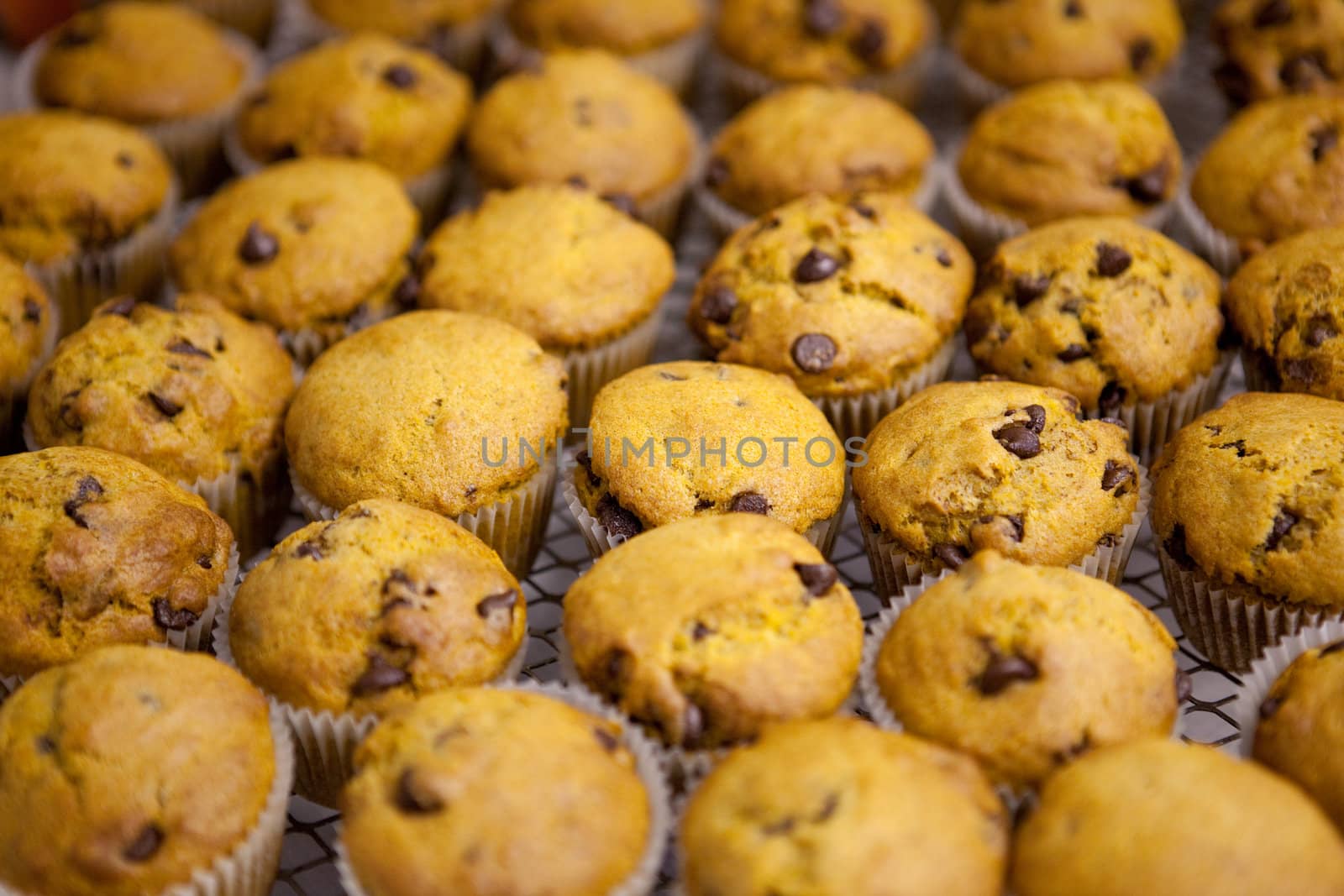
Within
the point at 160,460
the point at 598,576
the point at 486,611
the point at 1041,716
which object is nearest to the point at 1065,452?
the point at 1041,716

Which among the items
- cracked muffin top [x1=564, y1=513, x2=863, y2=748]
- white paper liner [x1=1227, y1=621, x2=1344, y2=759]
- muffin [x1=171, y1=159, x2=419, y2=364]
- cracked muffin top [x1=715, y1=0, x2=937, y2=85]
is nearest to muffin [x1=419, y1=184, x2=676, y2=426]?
muffin [x1=171, y1=159, x2=419, y2=364]

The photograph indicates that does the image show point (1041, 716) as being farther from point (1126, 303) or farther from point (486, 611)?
point (1126, 303)

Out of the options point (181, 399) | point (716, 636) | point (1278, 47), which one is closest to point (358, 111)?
point (181, 399)

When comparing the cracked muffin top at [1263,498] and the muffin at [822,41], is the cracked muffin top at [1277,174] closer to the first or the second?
the cracked muffin top at [1263,498]

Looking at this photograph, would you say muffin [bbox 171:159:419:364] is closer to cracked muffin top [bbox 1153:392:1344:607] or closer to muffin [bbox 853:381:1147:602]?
muffin [bbox 853:381:1147:602]

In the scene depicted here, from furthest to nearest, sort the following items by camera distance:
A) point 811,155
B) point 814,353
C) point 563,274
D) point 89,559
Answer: point 811,155 → point 563,274 → point 814,353 → point 89,559

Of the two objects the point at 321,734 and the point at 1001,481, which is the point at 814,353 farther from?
the point at 321,734
